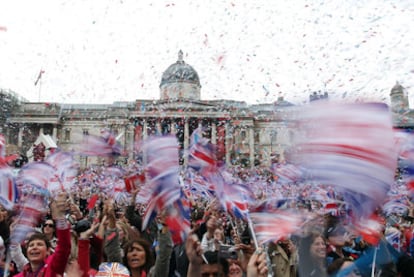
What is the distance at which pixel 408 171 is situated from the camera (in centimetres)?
482

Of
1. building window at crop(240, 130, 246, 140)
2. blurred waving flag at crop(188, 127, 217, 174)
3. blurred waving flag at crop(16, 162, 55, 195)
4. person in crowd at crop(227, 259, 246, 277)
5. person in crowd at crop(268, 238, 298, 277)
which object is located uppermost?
building window at crop(240, 130, 246, 140)

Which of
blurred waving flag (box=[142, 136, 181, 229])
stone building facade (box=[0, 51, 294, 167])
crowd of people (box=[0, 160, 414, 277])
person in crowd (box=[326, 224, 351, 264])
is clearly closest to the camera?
crowd of people (box=[0, 160, 414, 277])

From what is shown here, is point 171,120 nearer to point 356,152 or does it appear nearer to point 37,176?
point 37,176

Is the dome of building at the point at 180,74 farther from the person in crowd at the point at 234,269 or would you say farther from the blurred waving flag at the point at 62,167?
the person in crowd at the point at 234,269

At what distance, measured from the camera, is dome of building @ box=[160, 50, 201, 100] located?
5841 cm

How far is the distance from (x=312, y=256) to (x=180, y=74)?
56.1 m

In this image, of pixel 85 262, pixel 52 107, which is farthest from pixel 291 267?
pixel 52 107

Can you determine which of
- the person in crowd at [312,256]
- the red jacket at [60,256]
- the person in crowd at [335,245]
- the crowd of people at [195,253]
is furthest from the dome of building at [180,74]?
the red jacket at [60,256]

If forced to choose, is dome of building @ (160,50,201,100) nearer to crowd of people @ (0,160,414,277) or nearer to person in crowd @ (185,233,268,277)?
crowd of people @ (0,160,414,277)

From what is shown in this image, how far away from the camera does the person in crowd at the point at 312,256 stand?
3477 mm

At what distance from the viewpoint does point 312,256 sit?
374 centimetres

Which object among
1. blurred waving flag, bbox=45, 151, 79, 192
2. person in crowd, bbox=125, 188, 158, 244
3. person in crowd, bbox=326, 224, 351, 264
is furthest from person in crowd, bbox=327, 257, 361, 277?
blurred waving flag, bbox=45, 151, 79, 192

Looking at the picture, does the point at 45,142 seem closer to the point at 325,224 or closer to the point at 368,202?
the point at 325,224

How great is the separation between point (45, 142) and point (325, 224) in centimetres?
1050
